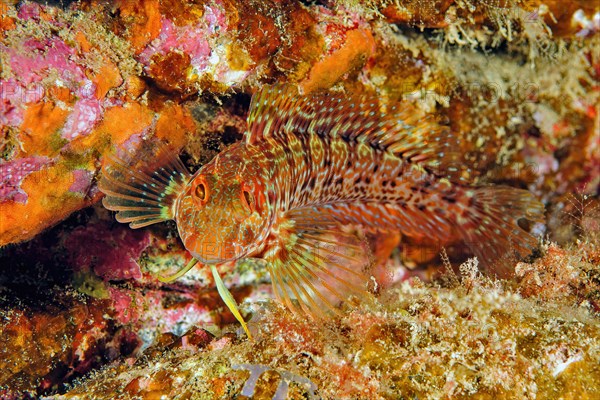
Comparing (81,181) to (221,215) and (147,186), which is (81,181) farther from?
(221,215)

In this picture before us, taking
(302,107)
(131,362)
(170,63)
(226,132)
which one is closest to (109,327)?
(131,362)

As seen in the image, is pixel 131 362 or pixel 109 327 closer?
pixel 131 362

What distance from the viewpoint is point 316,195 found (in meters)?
4.18

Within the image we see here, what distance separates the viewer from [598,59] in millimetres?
5449

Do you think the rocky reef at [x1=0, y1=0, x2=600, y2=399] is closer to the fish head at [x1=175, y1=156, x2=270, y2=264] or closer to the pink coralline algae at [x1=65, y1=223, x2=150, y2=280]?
the pink coralline algae at [x1=65, y1=223, x2=150, y2=280]

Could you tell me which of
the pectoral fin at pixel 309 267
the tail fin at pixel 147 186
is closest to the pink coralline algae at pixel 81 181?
the tail fin at pixel 147 186

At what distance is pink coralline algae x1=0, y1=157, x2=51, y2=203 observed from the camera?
295 centimetres

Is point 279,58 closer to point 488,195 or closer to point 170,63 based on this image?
point 170,63

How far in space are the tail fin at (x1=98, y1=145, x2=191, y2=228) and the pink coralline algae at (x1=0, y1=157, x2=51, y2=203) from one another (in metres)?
0.52

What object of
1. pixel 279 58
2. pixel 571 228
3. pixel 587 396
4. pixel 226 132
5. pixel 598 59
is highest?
pixel 279 58

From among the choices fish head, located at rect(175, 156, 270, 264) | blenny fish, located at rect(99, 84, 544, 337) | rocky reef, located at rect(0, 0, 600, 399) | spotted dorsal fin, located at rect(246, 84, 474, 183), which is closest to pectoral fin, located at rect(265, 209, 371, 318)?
blenny fish, located at rect(99, 84, 544, 337)

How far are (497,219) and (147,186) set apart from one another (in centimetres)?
361

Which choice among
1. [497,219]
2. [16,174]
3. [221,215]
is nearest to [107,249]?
[16,174]

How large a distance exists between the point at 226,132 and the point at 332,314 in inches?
88.6
